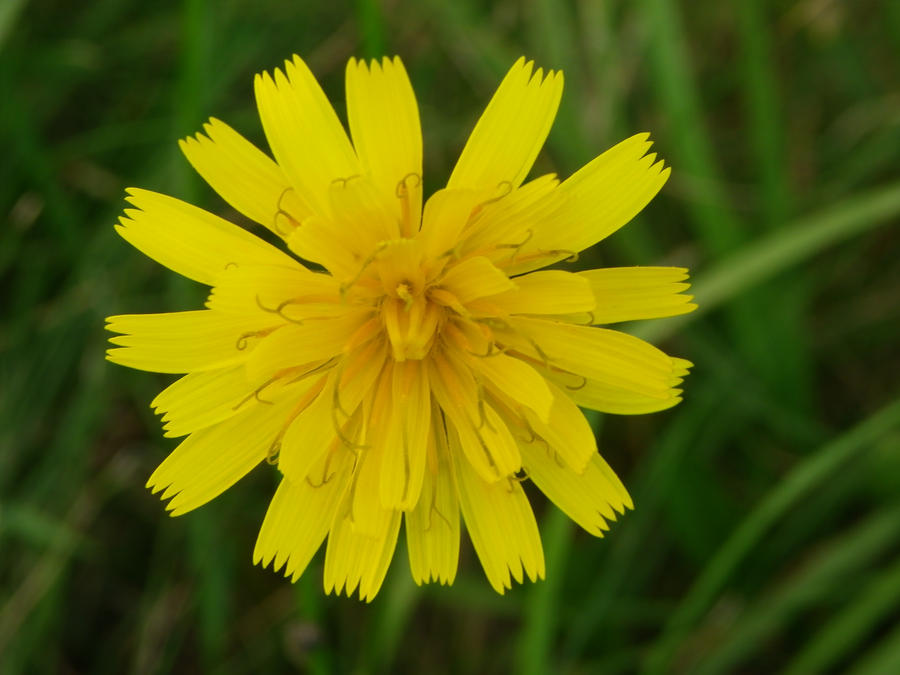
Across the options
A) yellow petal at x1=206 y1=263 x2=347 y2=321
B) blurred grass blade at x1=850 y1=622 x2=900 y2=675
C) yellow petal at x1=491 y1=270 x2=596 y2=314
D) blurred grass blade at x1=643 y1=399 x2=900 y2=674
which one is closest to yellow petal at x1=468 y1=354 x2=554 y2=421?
yellow petal at x1=491 y1=270 x2=596 y2=314

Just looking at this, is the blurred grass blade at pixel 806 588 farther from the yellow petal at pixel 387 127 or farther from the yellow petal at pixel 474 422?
the yellow petal at pixel 387 127

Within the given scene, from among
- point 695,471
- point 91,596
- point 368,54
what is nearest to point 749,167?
point 695,471

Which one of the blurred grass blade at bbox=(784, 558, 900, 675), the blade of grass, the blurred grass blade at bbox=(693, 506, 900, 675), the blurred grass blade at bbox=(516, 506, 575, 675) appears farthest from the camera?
the blurred grass blade at bbox=(693, 506, 900, 675)

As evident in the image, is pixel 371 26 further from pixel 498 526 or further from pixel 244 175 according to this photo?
pixel 498 526

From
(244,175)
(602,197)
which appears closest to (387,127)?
(244,175)

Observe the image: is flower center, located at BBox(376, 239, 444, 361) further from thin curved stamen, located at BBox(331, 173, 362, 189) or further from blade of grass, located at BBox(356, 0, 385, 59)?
blade of grass, located at BBox(356, 0, 385, 59)

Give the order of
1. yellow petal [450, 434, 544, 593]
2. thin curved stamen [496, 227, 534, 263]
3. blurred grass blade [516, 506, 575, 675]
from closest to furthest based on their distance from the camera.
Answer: thin curved stamen [496, 227, 534, 263]
yellow petal [450, 434, 544, 593]
blurred grass blade [516, 506, 575, 675]

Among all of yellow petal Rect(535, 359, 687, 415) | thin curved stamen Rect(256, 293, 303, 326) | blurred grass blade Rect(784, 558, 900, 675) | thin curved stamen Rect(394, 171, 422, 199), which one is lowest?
blurred grass blade Rect(784, 558, 900, 675)

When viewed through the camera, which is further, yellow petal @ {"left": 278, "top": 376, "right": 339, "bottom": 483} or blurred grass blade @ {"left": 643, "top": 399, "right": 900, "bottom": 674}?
blurred grass blade @ {"left": 643, "top": 399, "right": 900, "bottom": 674}
